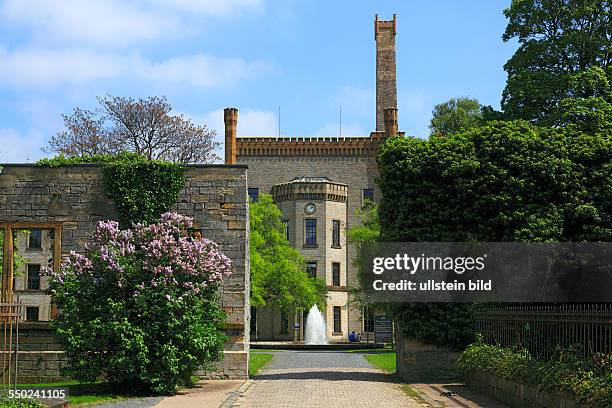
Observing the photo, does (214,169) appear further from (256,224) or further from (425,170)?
(256,224)

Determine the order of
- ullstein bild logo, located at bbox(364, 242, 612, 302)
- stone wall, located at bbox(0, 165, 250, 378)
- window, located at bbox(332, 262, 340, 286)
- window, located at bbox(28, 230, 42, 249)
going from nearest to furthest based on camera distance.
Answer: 1. stone wall, located at bbox(0, 165, 250, 378)
2. ullstein bild logo, located at bbox(364, 242, 612, 302)
3. window, located at bbox(28, 230, 42, 249)
4. window, located at bbox(332, 262, 340, 286)

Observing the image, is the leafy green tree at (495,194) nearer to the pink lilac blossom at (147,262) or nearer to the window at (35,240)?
the pink lilac blossom at (147,262)

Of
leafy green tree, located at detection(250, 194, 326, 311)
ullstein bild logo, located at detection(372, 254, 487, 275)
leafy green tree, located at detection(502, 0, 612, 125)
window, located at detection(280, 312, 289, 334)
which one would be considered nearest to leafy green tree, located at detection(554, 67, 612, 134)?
leafy green tree, located at detection(502, 0, 612, 125)

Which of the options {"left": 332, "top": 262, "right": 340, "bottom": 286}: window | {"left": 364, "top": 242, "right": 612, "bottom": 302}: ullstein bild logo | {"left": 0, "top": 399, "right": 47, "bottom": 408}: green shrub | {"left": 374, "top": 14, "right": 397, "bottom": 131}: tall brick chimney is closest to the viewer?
{"left": 0, "top": 399, "right": 47, "bottom": 408}: green shrub

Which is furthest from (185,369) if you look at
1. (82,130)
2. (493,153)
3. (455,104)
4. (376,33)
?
(376,33)

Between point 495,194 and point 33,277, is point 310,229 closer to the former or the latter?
point 33,277

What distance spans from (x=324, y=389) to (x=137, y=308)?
4.36 m

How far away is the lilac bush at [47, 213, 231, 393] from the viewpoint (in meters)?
15.9

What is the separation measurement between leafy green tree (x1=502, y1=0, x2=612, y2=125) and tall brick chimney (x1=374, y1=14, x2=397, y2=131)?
3183cm

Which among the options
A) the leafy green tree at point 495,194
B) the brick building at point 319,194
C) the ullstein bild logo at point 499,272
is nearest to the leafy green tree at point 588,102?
the leafy green tree at point 495,194

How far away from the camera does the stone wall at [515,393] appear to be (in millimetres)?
11597

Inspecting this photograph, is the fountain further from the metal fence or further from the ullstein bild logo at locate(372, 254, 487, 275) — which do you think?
the metal fence

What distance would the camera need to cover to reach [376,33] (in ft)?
223

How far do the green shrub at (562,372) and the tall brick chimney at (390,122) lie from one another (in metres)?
44.1
